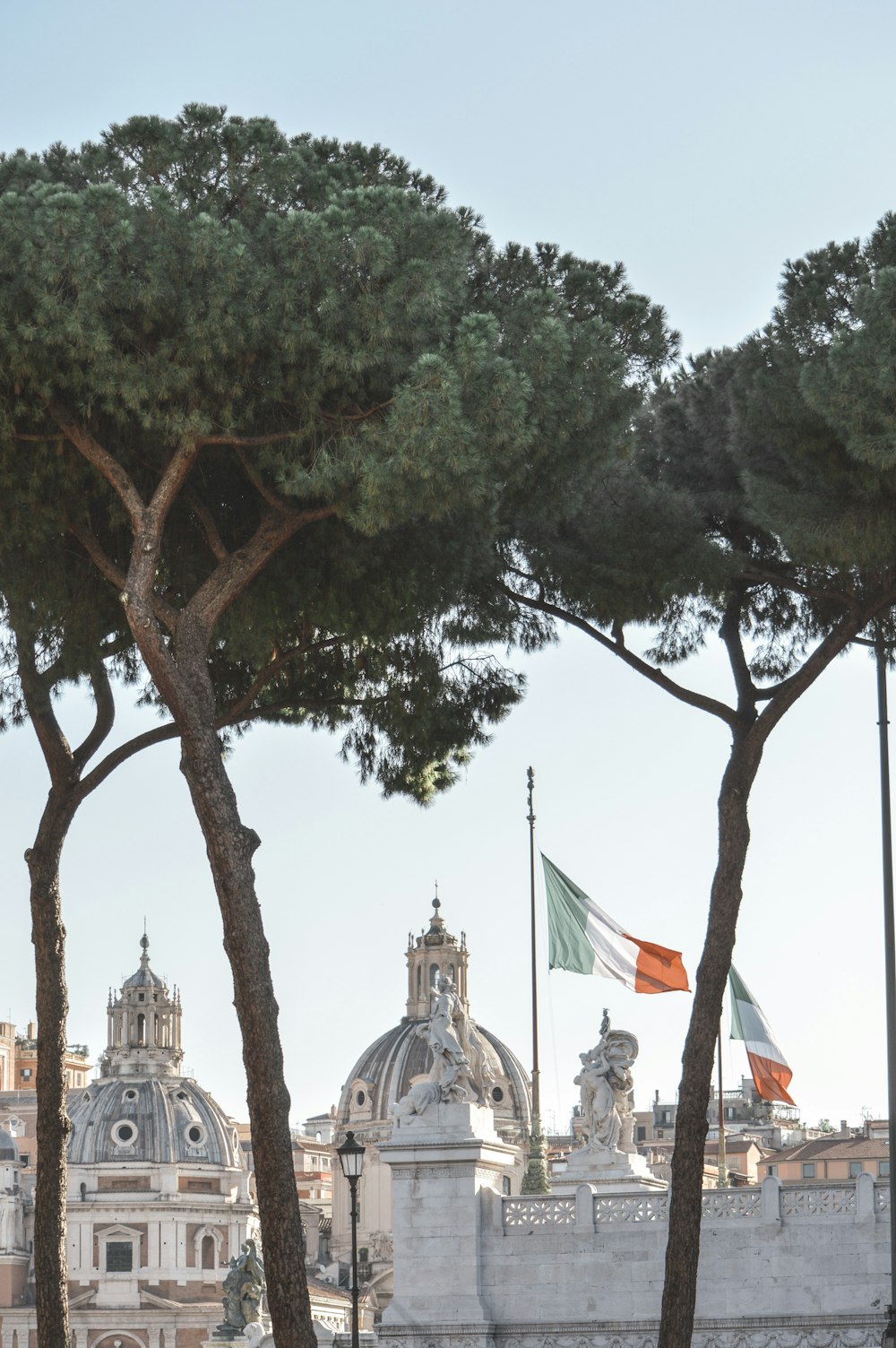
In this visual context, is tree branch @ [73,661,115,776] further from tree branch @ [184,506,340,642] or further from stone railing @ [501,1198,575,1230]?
stone railing @ [501,1198,575,1230]

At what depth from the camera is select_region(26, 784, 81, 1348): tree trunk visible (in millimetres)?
14117

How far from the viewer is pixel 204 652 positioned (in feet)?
43.3

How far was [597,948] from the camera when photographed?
71.2ft

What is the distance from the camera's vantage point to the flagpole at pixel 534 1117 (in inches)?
1023

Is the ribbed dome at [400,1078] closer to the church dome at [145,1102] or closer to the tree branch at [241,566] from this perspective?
the church dome at [145,1102]

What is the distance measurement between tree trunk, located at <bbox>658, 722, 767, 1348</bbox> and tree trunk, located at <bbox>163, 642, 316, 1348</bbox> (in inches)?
123

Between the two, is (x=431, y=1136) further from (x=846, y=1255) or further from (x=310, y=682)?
(x=310, y=682)

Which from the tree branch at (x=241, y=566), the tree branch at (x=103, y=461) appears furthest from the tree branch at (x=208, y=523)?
the tree branch at (x=103, y=461)

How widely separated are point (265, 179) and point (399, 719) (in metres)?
4.95

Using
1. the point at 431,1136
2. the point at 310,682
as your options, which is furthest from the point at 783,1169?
the point at 310,682

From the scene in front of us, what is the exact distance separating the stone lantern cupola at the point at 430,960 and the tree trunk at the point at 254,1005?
87.7m

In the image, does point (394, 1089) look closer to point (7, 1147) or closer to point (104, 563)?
point (7, 1147)

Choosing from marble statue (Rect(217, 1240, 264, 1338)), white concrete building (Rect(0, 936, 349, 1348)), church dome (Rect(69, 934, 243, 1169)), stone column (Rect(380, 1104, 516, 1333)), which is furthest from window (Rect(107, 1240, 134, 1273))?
stone column (Rect(380, 1104, 516, 1333))

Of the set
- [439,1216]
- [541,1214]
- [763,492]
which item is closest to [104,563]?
[763,492]
